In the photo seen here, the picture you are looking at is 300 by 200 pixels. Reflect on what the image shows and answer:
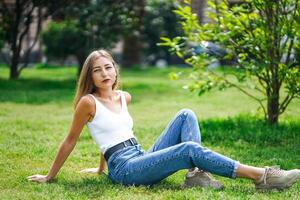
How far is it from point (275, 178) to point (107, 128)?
4.47 feet

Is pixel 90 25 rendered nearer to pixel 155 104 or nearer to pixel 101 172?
pixel 155 104

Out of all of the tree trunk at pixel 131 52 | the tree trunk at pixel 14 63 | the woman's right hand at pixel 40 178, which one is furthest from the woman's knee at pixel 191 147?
the tree trunk at pixel 131 52

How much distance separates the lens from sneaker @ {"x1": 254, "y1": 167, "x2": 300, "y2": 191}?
452cm

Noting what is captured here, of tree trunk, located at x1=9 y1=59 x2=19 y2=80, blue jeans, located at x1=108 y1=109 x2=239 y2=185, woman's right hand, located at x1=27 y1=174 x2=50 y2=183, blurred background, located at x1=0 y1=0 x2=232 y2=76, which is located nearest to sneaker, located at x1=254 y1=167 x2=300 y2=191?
blue jeans, located at x1=108 y1=109 x2=239 y2=185

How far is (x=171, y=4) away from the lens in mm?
21859

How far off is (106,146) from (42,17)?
9576mm

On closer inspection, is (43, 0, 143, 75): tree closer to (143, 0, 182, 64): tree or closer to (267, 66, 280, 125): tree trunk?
(143, 0, 182, 64): tree

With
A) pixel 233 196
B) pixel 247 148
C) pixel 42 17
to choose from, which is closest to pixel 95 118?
pixel 233 196

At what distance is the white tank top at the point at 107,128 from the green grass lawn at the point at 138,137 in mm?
338

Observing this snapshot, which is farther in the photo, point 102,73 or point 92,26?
point 92,26


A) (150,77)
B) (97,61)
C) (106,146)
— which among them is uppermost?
(97,61)

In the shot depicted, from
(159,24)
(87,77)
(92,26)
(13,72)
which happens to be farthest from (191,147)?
(159,24)

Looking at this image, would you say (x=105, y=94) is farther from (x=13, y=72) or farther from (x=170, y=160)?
(x=13, y=72)

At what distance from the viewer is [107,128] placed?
4844mm
